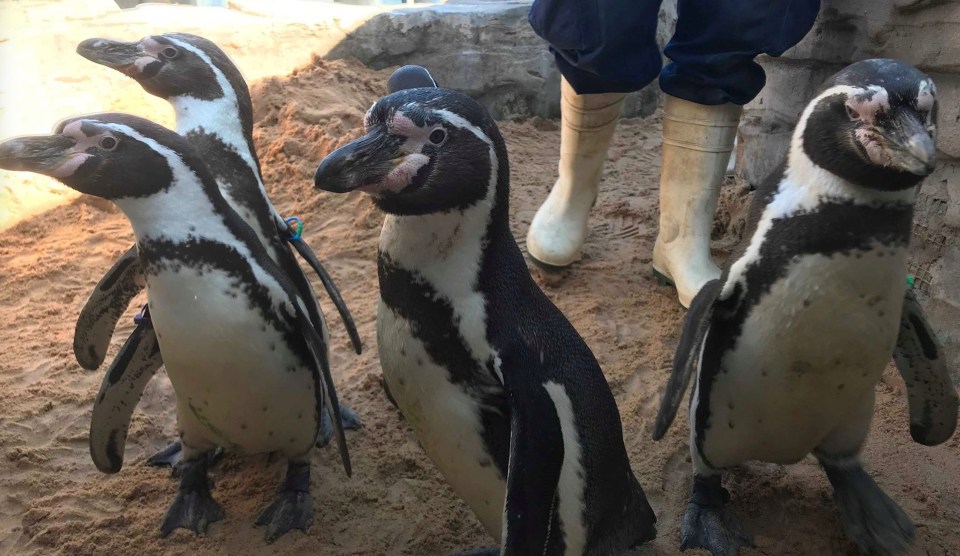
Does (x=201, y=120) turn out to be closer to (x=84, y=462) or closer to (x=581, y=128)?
(x=84, y=462)

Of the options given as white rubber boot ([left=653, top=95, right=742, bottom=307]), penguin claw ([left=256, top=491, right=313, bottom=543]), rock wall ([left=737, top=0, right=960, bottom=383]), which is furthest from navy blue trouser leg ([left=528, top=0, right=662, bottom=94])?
penguin claw ([left=256, top=491, right=313, bottom=543])

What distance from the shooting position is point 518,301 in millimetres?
1221

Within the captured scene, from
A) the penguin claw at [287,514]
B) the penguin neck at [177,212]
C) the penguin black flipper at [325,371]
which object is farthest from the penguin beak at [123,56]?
the penguin claw at [287,514]

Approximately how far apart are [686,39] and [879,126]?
1.09 m

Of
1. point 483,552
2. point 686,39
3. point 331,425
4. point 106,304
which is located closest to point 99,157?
point 106,304

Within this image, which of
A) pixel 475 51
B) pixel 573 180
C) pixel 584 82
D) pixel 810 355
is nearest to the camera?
pixel 810 355

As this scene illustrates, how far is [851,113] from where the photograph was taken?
122 cm

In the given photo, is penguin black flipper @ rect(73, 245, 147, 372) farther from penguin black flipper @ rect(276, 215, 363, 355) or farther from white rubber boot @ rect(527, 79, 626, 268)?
white rubber boot @ rect(527, 79, 626, 268)

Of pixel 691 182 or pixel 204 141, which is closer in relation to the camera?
pixel 204 141

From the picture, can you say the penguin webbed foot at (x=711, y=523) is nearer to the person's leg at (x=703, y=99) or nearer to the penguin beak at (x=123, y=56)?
the person's leg at (x=703, y=99)

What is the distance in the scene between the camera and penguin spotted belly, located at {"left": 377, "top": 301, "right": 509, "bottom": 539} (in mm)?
1211

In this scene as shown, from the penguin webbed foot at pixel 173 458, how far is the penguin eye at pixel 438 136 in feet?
3.66

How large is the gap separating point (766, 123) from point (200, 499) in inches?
105

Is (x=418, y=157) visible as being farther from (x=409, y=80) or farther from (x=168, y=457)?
(x=168, y=457)
